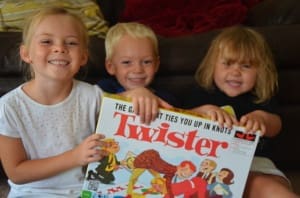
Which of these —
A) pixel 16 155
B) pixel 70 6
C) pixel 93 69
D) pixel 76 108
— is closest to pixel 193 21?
pixel 70 6

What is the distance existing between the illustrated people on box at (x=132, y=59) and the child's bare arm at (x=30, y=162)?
12.2 inches

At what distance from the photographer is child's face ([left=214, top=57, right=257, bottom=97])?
129 centimetres

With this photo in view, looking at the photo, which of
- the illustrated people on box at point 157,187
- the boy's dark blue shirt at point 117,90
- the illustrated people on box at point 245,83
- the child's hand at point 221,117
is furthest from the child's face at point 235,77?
the illustrated people on box at point 157,187

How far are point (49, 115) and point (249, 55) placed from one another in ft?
1.81

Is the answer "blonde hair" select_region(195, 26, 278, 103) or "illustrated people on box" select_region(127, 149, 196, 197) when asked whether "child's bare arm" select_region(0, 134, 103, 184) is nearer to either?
"illustrated people on box" select_region(127, 149, 196, 197)

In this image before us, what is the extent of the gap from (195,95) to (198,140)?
14.2 inches

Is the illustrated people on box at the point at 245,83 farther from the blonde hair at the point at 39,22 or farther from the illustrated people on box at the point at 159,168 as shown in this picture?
the blonde hair at the point at 39,22

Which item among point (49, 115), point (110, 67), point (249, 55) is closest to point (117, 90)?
point (110, 67)

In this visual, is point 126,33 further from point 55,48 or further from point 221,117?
point 221,117

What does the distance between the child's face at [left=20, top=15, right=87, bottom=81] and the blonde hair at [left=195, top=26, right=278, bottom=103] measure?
1.36 feet

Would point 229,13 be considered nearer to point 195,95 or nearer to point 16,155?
point 195,95

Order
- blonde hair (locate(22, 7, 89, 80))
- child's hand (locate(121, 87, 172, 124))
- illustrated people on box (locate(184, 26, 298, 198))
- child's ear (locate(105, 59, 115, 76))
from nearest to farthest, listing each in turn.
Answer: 1. child's hand (locate(121, 87, 172, 124))
2. blonde hair (locate(22, 7, 89, 80))
3. illustrated people on box (locate(184, 26, 298, 198))
4. child's ear (locate(105, 59, 115, 76))

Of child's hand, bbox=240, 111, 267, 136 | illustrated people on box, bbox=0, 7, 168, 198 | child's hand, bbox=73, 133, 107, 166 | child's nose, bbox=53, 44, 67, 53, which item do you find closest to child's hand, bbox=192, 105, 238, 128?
child's hand, bbox=240, 111, 267, 136

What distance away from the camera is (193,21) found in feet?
6.73
